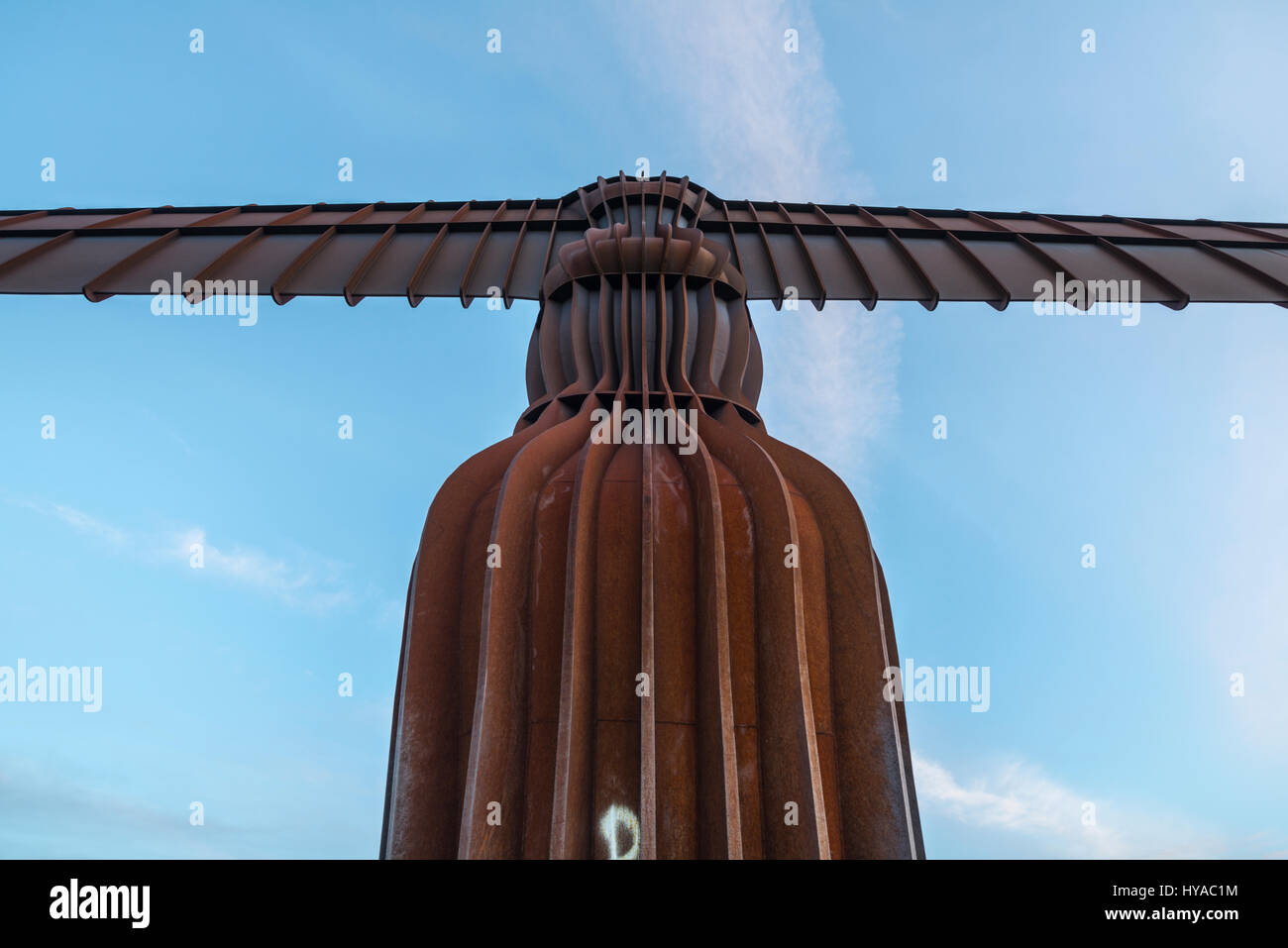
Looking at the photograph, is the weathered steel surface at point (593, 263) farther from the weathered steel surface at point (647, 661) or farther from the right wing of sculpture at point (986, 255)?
the weathered steel surface at point (647, 661)

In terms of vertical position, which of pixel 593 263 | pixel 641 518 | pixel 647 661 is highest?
pixel 593 263

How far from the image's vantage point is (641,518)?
10.6m

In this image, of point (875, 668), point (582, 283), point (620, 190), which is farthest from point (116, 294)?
point (875, 668)

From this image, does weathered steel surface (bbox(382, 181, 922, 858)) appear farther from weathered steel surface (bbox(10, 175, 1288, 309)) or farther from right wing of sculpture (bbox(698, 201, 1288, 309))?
right wing of sculpture (bbox(698, 201, 1288, 309))

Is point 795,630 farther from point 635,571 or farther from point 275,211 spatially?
point 275,211

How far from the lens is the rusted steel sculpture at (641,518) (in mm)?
9484

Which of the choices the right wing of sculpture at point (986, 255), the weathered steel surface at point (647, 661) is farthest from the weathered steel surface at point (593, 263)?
the weathered steel surface at point (647, 661)

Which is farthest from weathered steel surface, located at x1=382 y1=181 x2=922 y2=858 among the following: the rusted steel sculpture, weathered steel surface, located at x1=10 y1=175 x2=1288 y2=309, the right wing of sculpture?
the right wing of sculpture

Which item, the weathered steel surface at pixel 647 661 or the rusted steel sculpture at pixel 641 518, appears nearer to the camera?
the weathered steel surface at pixel 647 661

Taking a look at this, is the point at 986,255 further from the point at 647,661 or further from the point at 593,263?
the point at 647,661

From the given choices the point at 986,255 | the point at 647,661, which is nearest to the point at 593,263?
the point at 647,661
